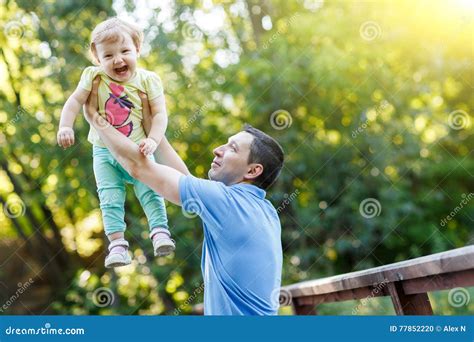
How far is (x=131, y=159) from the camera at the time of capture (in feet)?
6.90

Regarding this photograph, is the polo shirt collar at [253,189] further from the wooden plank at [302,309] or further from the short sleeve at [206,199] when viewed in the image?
the wooden plank at [302,309]

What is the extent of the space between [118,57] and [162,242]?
20.7 inches

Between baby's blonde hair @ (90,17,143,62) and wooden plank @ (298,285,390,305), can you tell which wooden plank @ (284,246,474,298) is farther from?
baby's blonde hair @ (90,17,143,62)

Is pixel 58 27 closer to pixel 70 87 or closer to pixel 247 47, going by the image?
pixel 70 87

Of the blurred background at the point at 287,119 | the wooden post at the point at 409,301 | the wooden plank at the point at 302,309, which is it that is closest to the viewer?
the wooden post at the point at 409,301

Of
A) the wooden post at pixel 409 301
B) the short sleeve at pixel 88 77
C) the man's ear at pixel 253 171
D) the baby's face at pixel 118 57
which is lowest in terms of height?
the wooden post at pixel 409 301

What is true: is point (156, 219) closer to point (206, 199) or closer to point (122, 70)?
point (206, 199)

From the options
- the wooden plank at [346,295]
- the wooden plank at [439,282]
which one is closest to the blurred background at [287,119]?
the wooden plank at [346,295]

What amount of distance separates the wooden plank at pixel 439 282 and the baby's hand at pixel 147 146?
938 millimetres

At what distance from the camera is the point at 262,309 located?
2.34 metres

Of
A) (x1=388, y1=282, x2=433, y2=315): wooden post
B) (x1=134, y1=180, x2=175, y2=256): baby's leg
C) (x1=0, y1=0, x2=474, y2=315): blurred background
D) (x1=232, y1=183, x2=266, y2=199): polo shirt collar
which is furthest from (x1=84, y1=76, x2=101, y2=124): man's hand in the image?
(x1=0, y1=0, x2=474, y2=315): blurred background

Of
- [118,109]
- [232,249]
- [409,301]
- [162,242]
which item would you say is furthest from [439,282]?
[118,109]

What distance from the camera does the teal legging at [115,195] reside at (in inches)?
86.7

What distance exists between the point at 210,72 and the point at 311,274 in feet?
6.55
